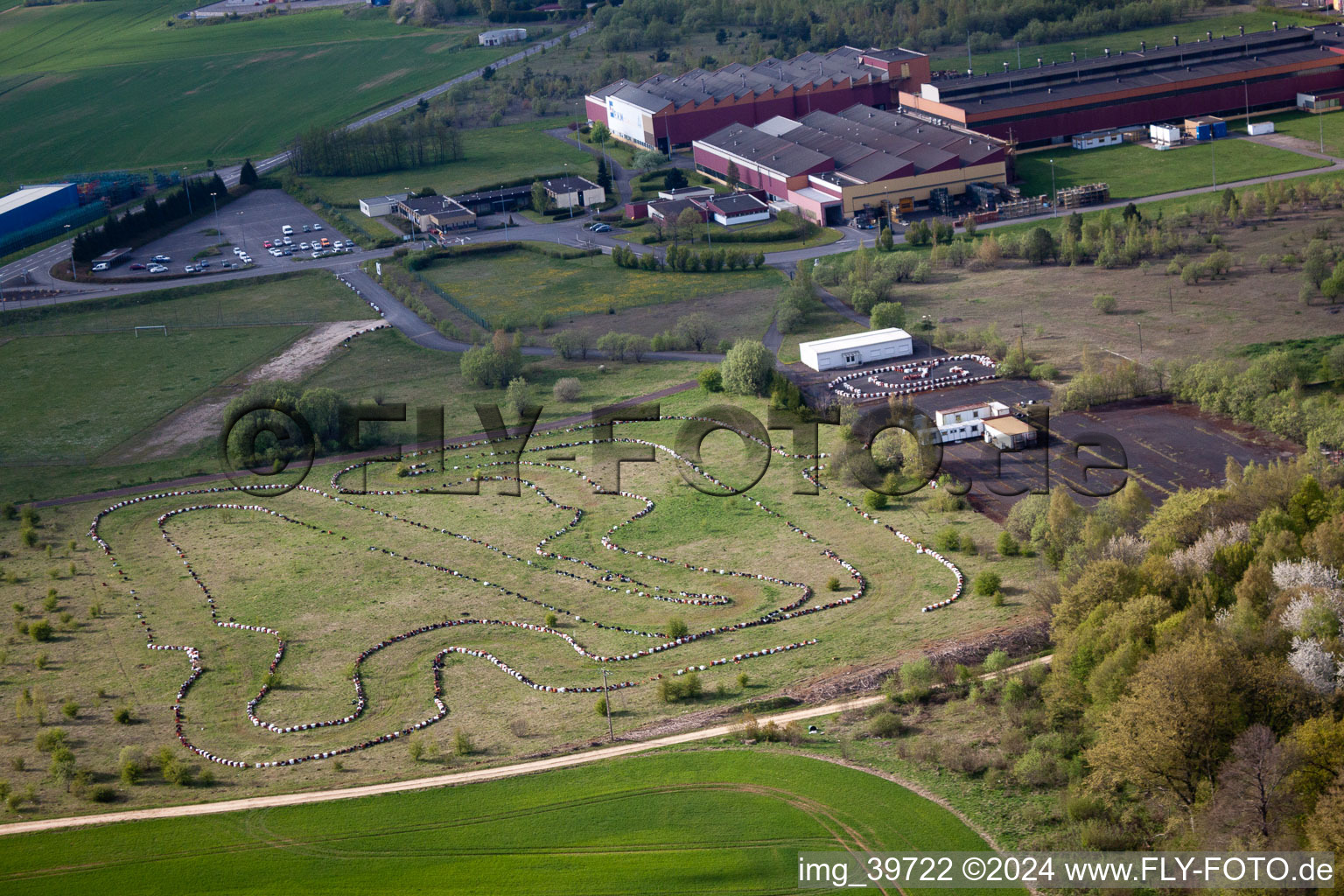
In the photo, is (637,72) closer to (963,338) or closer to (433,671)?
(963,338)

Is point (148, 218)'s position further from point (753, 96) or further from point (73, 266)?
point (753, 96)

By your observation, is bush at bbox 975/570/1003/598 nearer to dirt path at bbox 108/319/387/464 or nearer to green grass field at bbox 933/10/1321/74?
dirt path at bbox 108/319/387/464

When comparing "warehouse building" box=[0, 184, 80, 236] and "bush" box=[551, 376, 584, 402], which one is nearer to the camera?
"bush" box=[551, 376, 584, 402]

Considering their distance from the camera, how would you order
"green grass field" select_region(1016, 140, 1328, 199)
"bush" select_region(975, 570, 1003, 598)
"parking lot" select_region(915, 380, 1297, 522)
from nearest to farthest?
1. "bush" select_region(975, 570, 1003, 598)
2. "parking lot" select_region(915, 380, 1297, 522)
3. "green grass field" select_region(1016, 140, 1328, 199)

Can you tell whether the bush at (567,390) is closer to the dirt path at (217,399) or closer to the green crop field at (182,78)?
the dirt path at (217,399)

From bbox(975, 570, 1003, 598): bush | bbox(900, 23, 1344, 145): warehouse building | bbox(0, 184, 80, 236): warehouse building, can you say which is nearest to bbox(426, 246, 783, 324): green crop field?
bbox(900, 23, 1344, 145): warehouse building
